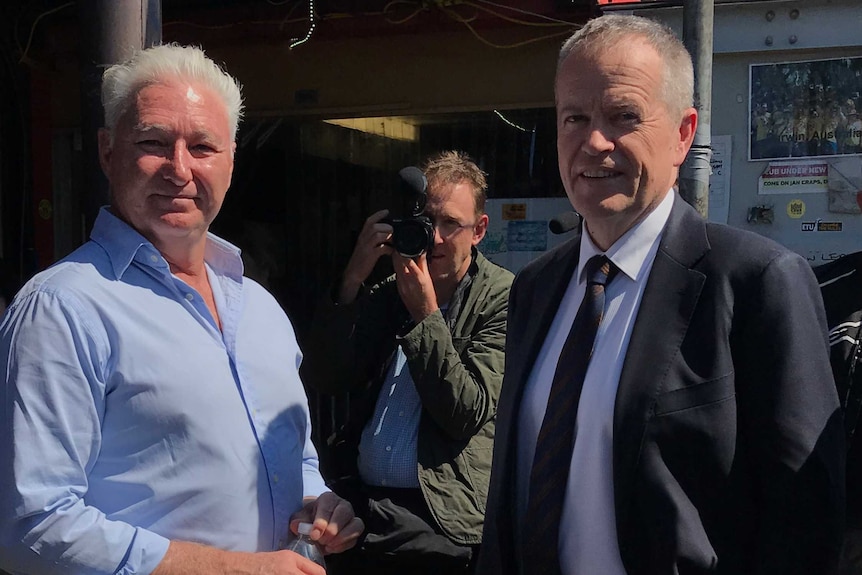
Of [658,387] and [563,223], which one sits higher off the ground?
[563,223]

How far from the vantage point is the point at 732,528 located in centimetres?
154

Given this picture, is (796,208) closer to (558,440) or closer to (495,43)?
(558,440)

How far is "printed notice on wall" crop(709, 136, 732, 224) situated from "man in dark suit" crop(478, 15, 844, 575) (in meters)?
1.58

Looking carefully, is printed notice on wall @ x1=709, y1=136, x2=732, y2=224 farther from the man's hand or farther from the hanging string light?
the hanging string light

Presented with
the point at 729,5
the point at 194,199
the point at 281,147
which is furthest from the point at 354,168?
the point at 194,199

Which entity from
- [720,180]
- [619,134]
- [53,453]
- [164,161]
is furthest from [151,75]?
[720,180]

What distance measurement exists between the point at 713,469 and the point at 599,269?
46 cm

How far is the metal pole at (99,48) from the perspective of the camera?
7.47 feet

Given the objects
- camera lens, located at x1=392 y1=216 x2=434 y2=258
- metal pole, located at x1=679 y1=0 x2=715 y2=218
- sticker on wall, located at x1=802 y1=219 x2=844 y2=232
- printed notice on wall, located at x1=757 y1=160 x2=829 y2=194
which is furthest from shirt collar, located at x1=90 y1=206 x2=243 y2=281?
sticker on wall, located at x1=802 y1=219 x2=844 y2=232

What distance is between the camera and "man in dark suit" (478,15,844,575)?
4.90ft

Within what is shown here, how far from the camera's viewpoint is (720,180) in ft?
10.8

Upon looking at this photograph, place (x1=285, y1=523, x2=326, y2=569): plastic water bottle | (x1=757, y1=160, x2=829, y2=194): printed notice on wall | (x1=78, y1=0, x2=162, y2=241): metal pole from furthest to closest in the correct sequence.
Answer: (x1=757, y1=160, x2=829, y2=194): printed notice on wall, (x1=78, y1=0, x2=162, y2=241): metal pole, (x1=285, y1=523, x2=326, y2=569): plastic water bottle

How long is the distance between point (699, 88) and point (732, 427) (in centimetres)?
124

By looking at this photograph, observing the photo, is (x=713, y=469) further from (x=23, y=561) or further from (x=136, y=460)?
(x=23, y=561)
